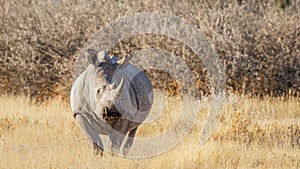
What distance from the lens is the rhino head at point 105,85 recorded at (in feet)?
22.5

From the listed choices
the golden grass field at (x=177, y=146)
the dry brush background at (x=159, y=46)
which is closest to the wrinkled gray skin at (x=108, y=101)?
the golden grass field at (x=177, y=146)

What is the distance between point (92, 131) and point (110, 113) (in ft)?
3.21

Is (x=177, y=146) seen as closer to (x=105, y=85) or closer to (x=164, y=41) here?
(x=105, y=85)

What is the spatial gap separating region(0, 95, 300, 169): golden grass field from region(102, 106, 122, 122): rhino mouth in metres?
0.64

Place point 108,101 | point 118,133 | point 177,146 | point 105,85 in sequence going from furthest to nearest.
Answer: point 177,146 < point 118,133 < point 105,85 < point 108,101

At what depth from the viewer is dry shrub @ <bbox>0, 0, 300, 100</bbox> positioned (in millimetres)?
15828

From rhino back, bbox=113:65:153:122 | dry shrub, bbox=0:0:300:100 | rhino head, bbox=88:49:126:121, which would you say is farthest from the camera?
dry shrub, bbox=0:0:300:100

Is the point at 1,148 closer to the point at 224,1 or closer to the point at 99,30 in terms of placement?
the point at 99,30

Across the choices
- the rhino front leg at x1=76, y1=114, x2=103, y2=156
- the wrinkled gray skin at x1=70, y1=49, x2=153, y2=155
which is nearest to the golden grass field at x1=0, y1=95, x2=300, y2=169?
the rhino front leg at x1=76, y1=114, x2=103, y2=156

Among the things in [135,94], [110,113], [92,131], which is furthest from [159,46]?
[110,113]

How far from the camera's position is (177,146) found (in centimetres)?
904

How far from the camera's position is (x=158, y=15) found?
1594 centimetres

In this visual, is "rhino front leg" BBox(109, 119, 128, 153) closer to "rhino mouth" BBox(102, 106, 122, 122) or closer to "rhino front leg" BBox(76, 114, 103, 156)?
"rhino front leg" BBox(76, 114, 103, 156)

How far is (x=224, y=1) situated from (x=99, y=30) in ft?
10.8
